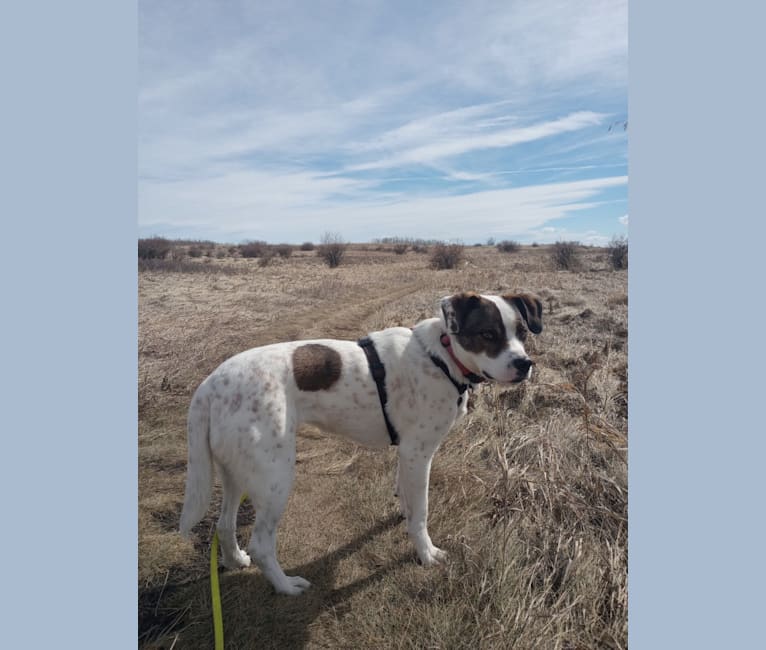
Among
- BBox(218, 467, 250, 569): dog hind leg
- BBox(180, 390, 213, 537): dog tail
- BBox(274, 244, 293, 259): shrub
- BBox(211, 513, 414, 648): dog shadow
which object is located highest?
BBox(274, 244, 293, 259): shrub

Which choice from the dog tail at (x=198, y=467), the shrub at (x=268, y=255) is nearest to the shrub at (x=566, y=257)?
the shrub at (x=268, y=255)

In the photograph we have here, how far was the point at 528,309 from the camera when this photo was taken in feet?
11.7

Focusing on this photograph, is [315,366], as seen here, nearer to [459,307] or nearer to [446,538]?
[459,307]

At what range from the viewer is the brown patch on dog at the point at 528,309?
3509 millimetres

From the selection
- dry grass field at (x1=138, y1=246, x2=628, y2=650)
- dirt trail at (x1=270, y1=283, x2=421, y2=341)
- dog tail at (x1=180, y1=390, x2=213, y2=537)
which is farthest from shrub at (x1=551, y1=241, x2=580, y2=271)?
dog tail at (x1=180, y1=390, x2=213, y2=537)

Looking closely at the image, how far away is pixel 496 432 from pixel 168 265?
1895cm

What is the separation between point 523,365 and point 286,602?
228 centimetres

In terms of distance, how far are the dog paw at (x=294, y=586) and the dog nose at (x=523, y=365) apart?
2140 millimetres

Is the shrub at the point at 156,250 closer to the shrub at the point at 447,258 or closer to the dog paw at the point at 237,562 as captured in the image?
the shrub at the point at 447,258

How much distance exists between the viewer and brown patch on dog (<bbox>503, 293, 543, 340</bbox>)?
11.5ft

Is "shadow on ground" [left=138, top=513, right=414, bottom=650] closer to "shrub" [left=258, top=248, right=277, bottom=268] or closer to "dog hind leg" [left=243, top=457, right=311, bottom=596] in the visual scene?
"dog hind leg" [left=243, top=457, right=311, bottom=596]

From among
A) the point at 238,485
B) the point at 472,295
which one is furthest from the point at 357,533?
the point at 472,295

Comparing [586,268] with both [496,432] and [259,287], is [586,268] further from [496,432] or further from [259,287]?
[496,432]

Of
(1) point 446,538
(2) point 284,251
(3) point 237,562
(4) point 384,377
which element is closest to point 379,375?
(4) point 384,377
